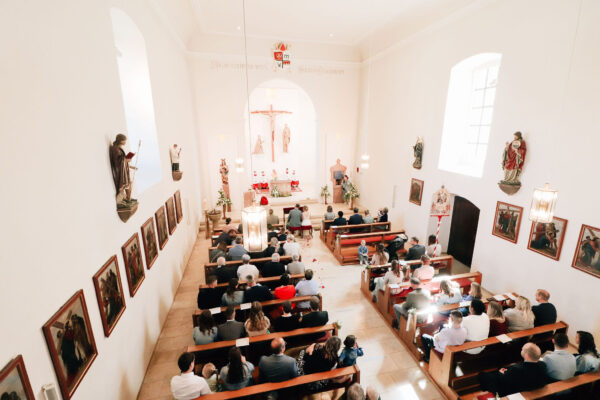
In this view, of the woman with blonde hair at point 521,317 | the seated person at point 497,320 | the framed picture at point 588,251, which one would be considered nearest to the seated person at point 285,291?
the seated person at point 497,320

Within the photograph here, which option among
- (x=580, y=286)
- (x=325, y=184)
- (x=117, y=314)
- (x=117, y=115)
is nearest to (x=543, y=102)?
(x=580, y=286)

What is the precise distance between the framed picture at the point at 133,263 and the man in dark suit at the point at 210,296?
3.36 feet

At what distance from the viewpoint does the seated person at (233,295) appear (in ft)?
16.0

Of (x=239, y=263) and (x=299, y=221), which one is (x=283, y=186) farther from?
(x=239, y=263)

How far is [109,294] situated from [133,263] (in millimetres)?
833

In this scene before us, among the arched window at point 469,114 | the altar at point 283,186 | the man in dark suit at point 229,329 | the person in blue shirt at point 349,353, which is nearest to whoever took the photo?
the person in blue shirt at point 349,353

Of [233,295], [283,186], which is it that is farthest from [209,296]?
[283,186]

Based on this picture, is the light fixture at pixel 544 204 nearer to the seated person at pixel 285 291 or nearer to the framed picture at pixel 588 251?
the framed picture at pixel 588 251

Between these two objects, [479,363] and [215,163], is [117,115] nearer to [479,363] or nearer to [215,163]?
[479,363]

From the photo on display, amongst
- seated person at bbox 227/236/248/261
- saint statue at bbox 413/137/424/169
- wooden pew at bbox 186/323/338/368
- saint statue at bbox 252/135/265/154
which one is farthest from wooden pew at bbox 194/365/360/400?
saint statue at bbox 252/135/265/154

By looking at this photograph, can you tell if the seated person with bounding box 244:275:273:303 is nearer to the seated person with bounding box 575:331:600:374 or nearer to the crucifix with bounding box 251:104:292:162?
the seated person with bounding box 575:331:600:374

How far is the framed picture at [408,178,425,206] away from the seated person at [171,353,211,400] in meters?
7.89

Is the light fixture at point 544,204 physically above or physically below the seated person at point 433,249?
above

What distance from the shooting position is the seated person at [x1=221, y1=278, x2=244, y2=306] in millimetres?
4887
